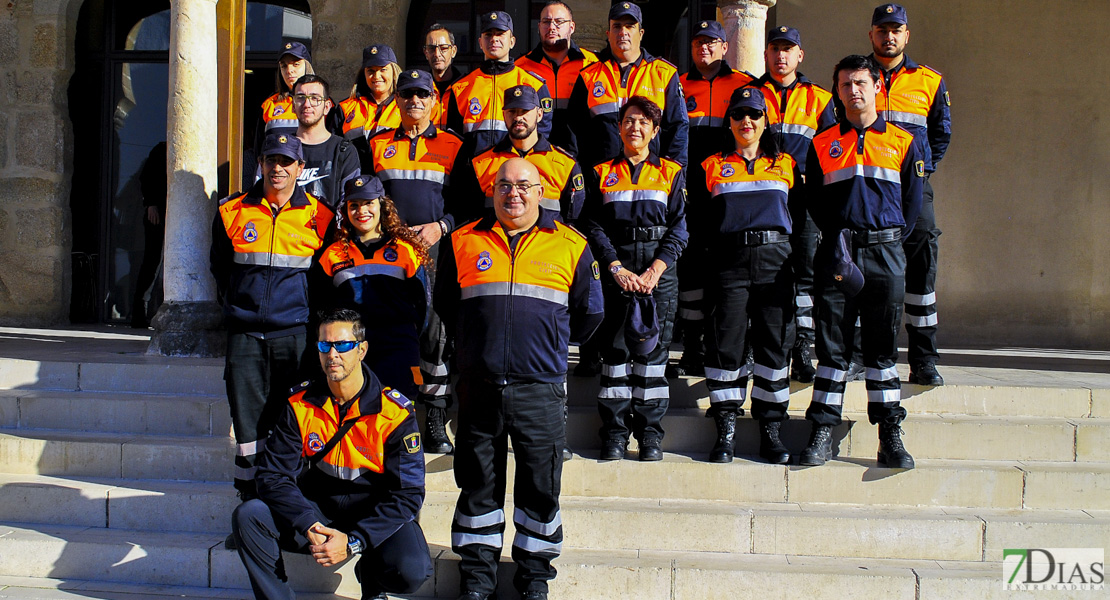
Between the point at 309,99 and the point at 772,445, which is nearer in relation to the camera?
the point at 772,445

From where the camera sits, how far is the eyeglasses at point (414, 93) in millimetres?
5238

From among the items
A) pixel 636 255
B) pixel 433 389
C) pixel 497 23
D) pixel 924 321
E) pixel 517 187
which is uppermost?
pixel 497 23

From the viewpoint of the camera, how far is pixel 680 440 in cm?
532

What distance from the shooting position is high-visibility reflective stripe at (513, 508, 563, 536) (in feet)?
13.2

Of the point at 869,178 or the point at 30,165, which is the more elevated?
the point at 30,165

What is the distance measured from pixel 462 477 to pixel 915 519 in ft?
7.73

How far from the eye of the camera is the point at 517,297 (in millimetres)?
4062

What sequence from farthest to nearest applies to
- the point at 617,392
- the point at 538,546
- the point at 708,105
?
the point at 708,105 → the point at 617,392 → the point at 538,546

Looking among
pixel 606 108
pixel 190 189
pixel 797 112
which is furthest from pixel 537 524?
pixel 190 189

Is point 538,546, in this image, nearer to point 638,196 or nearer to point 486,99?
point 638,196

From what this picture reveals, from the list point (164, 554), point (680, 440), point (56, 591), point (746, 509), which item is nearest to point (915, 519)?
point (746, 509)

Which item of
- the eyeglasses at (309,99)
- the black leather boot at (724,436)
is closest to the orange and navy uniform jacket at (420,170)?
the eyeglasses at (309,99)

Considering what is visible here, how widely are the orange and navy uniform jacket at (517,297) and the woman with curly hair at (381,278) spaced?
44 centimetres

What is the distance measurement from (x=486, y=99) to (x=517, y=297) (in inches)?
82.3
